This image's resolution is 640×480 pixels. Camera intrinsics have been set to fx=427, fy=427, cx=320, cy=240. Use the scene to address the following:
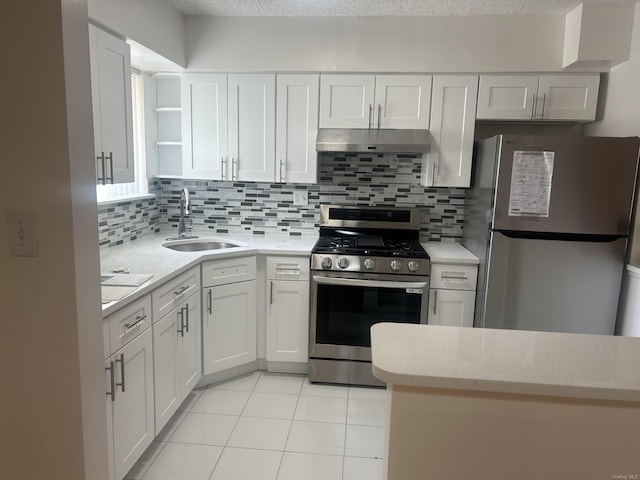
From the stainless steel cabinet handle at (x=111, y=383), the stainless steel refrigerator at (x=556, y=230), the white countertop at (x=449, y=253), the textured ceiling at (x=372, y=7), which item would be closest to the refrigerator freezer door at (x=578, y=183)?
the stainless steel refrigerator at (x=556, y=230)

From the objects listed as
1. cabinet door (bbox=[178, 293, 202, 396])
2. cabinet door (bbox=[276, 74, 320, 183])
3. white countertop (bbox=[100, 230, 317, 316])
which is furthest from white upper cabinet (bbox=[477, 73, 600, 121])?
cabinet door (bbox=[178, 293, 202, 396])

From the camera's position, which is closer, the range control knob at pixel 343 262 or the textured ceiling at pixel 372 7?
the textured ceiling at pixel 372 7

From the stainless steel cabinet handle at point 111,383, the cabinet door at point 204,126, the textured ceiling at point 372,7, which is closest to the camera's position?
the stainless steel cabinet handle at point 111,383

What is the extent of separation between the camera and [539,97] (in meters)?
2.88

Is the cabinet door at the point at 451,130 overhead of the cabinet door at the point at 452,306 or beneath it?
overhead

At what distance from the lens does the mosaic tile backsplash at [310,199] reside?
11.0 feet

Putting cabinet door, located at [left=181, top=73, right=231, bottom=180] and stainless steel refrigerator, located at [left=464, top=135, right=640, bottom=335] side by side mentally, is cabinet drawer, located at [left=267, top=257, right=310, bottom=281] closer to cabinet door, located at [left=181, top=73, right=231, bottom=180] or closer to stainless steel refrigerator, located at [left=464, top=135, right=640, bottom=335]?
cabinet door, located at [left=181, top=73, right=231, bottom=180]

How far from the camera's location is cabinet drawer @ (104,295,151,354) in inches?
66.1

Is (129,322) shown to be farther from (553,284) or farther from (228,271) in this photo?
(553,284)

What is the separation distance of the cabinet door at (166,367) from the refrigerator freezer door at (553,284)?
1.86 m

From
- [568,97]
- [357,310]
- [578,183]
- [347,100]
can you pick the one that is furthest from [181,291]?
[568,97]

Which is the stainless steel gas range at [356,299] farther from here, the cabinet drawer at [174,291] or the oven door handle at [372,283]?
the cabinet drawer at [174,291]

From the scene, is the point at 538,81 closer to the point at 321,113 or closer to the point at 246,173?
the point at 321,113

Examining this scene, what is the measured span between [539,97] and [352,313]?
1.93 metres
